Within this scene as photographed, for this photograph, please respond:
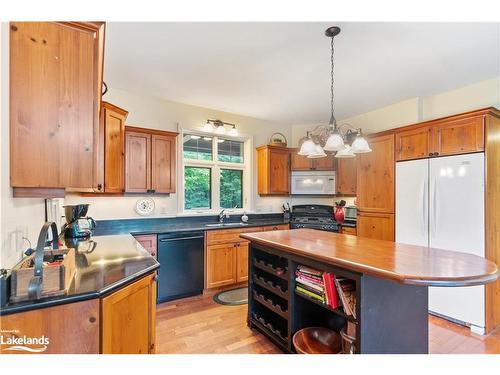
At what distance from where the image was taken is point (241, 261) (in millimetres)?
3523

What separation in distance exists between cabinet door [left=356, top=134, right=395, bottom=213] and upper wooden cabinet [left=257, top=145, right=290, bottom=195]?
3.87 feet

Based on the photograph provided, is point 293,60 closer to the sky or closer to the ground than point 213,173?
closer to the sky

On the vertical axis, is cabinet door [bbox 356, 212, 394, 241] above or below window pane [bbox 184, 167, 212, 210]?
below

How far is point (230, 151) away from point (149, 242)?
203 centimetres

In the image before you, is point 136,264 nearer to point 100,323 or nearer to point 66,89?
point 100,323

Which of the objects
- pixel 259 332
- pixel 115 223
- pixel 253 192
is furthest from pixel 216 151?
pixel 259 332

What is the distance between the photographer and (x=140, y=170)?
313 centimetres

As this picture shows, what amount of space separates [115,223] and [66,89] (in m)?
2.26

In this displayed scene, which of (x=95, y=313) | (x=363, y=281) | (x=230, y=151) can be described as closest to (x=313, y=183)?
(x=230, y=151)

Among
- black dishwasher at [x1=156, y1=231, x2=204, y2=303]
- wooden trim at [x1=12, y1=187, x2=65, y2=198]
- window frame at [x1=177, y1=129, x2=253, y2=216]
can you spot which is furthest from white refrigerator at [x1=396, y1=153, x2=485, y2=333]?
wooden trim at [x1=12, y1=187, x2=65, y2=198]

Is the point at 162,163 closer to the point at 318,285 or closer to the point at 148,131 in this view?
the point at 148,131

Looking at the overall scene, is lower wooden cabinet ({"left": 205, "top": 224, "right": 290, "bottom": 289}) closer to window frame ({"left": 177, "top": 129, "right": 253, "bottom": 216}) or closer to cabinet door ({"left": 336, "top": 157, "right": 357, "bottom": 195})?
window frame ({"left": 177, "top": 129, "right": 253, "bottom": 216})

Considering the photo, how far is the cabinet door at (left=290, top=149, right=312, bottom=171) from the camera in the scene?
431 cm
